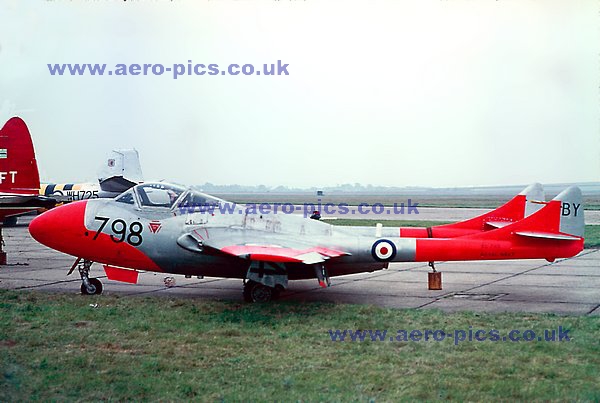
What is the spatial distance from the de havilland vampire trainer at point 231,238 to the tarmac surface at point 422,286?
854mm

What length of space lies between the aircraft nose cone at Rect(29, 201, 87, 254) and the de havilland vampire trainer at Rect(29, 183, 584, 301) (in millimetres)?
20

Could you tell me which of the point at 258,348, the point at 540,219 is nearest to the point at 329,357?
the point at 258,348

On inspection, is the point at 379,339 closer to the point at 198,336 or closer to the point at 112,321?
the point at 198,336

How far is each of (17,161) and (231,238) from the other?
14.8 m

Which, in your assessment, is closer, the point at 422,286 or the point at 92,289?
the point at 92,289

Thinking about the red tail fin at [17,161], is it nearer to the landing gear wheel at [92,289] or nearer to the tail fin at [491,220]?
the landing gear wheel at [92,289]

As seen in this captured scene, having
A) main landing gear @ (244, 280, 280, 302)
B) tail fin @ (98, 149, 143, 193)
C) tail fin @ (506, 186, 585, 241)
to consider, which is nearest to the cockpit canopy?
main landing gear @ (244, 280, 280, 302)

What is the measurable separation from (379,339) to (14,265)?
1302 centimetres

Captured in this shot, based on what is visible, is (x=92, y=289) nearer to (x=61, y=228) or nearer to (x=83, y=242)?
(x=83, y=242)

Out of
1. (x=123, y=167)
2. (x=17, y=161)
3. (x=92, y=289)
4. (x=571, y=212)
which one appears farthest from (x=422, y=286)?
(x=123, y=167)

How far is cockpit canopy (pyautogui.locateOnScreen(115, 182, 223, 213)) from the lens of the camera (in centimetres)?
1229

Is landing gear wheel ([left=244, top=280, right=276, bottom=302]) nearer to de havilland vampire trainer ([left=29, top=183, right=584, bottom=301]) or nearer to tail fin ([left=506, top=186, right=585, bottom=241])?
de havilland vampire trainer ([left=29, top=183, right=584, bottom=301])

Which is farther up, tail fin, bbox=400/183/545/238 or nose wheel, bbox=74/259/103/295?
tail fin, bbox=400/183/545/238

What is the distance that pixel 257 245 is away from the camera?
453 inches
